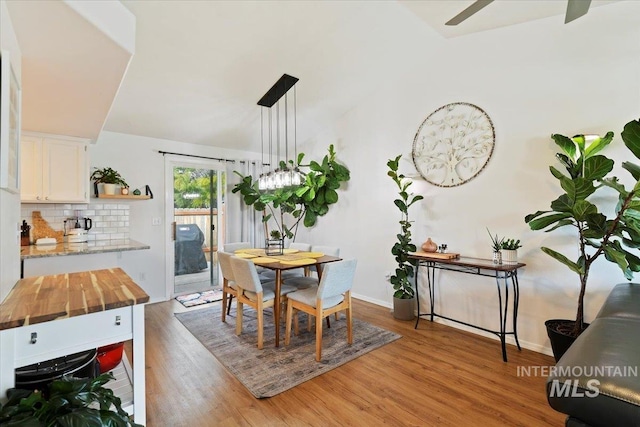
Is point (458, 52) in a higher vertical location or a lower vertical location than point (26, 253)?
higher

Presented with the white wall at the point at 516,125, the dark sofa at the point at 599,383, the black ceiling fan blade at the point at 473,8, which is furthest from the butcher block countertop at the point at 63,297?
the white wall at the point at 516,125

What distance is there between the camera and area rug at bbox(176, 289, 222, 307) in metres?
4.39

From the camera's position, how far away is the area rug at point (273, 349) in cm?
243

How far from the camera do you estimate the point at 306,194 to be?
495cm

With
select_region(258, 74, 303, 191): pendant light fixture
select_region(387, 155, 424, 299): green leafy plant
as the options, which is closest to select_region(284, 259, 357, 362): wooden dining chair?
select_region(387, 155, 424, 299): green leafy plant

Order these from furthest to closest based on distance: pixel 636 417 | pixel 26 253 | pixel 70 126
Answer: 1. pixel 70 126
2. pixel 26 253
3. pixel 636 417

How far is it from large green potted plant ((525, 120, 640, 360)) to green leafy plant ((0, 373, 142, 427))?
291 centimetres

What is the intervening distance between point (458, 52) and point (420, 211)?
189cm

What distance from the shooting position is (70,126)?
3.11 metres

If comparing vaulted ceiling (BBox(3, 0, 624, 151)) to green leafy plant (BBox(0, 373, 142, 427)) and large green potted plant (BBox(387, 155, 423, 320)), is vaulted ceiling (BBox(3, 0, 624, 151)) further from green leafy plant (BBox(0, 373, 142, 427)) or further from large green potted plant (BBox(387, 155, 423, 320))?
green leafy plant (BBox(0, 373, 142, 427))

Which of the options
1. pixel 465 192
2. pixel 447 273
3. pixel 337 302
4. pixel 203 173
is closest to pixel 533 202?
pixel 465 192

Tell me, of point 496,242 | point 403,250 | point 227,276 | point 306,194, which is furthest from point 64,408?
point 306,194

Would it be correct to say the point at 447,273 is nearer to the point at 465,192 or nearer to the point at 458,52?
the point at 465,192

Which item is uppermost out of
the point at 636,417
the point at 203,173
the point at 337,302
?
the point at 203,173
